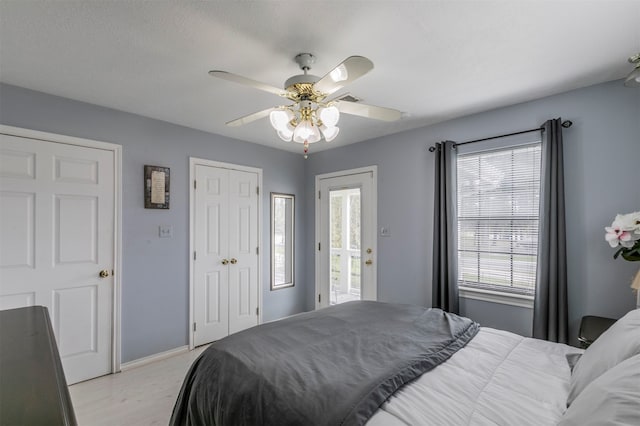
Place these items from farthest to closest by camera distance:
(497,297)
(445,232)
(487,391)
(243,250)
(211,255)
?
1. (243,250)
2. (211,255)
3. (445,232)
4. (497,297)
5. (487,391)

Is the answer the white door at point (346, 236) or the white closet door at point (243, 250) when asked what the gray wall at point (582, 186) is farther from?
the white closet door at point (243, 250)

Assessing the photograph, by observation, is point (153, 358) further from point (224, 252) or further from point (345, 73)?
point (345, 73)

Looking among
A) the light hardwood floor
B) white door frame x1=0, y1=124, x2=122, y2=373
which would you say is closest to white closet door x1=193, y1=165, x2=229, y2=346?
the light hardwood floor

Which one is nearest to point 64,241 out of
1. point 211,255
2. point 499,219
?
point 211,255

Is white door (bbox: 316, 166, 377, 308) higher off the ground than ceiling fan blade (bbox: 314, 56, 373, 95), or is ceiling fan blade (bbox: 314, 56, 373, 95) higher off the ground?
ceiling fan blade (bbox: 314, 56, 373, 95)

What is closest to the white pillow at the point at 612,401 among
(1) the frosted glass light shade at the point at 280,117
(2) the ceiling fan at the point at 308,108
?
(2) the ceiling fan at the point at 308,108

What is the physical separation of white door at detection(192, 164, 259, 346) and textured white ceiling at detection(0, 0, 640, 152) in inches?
48.0

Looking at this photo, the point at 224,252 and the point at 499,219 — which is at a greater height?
the point at 499,219

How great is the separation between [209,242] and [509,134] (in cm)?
332

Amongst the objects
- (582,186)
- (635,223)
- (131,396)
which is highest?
(582,186)

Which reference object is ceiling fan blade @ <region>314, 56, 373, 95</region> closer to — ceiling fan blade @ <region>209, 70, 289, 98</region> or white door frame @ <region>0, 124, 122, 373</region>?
ceiling fan blade @ <region>209, 70, 289, 98</region>

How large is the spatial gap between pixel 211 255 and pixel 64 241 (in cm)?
138

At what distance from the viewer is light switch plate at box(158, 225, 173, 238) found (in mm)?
3268

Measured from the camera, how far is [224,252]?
3799 millimetres
